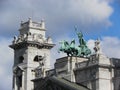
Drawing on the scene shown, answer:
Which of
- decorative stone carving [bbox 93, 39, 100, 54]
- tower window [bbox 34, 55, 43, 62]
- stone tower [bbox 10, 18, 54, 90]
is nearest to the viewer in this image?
decorative stone carving [bbox 93, 39, 100, 54]

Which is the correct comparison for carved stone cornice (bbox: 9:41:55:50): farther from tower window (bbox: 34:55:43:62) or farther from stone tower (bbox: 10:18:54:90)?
tower window (bbox: 34:55:43:62)

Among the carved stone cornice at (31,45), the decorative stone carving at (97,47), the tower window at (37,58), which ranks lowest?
the tower window at (37,58)

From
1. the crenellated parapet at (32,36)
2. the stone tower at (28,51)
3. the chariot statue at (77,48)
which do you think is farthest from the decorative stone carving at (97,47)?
the crenellated parapet at (32,36)

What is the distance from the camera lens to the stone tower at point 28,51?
4240 inches

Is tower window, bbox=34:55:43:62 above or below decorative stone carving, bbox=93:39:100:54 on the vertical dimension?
below

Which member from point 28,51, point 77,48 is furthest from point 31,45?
point 77,48

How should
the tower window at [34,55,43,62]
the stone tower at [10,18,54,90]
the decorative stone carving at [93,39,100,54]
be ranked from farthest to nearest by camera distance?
the tower window at [34,55,43,62]
the stone tower at [10,18,54,90]
the decorative stone carving at [93,39,100,54]

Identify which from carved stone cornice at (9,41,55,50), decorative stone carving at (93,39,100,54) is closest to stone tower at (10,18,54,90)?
carved stone cornice at (9,41,55,50)

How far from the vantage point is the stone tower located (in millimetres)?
107688

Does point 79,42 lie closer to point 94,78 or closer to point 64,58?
point 64,58

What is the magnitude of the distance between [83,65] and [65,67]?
4.03m

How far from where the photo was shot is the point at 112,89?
8719cm

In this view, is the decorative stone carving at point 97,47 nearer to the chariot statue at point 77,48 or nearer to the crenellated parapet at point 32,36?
the chariot statue at point 77,48

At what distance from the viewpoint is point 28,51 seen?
355 ft
